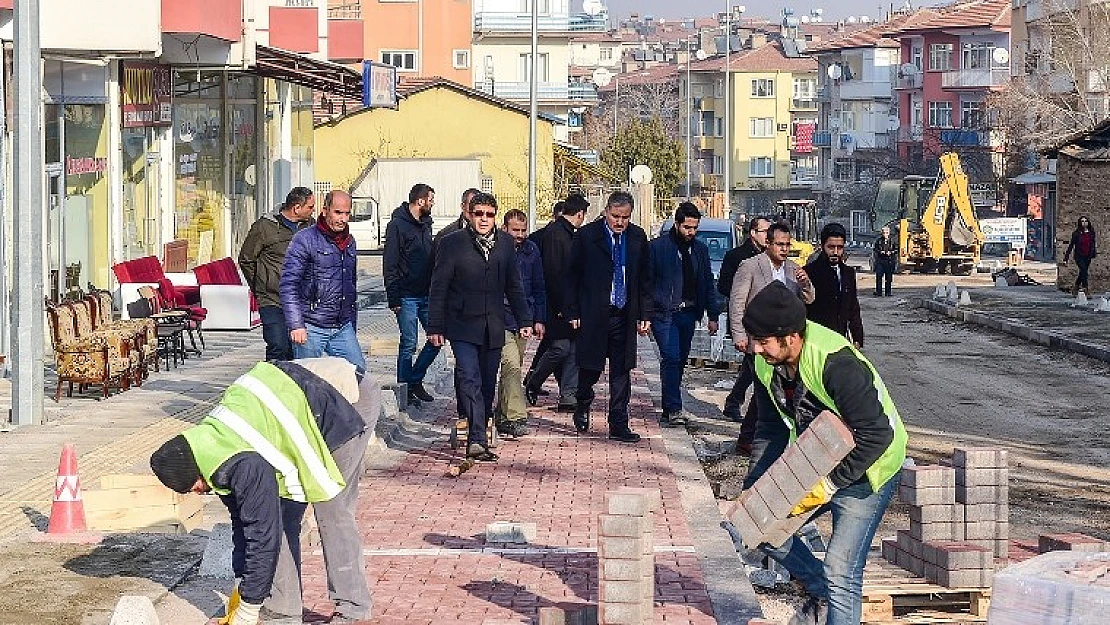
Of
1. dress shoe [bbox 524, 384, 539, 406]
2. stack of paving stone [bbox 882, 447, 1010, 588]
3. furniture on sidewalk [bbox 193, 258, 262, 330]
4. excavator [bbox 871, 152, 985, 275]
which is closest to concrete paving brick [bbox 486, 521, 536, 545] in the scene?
stack of paving stone [bbox 882, 447, 1010, 588]

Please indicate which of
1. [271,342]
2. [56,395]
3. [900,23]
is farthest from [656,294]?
[900,23]

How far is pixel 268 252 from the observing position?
1591 centimetres

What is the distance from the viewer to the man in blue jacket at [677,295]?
1675 cm

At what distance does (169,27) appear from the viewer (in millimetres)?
25500

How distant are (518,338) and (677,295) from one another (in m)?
1.86

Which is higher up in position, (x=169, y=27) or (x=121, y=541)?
(x=169, y=27)

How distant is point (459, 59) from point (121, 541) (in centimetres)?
7745

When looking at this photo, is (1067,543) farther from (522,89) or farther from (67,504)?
(522,89)

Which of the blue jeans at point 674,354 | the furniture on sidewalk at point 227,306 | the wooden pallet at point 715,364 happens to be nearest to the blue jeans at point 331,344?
the blue jeans at point 674,354

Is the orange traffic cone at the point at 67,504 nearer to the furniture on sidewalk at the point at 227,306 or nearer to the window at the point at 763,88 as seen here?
the furniture on sidewalk at the point at 227,306

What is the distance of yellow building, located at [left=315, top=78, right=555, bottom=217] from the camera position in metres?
64.1

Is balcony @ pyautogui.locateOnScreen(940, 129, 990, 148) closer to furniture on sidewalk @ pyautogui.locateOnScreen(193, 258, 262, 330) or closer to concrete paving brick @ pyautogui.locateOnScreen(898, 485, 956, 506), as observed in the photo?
furniture on sidewalk @ pyautogui.locateOnScreen(193, 258, 262, 330)

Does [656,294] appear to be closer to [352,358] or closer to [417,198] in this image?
[417,198]

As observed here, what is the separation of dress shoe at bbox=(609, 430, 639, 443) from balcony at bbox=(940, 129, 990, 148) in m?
80.1
